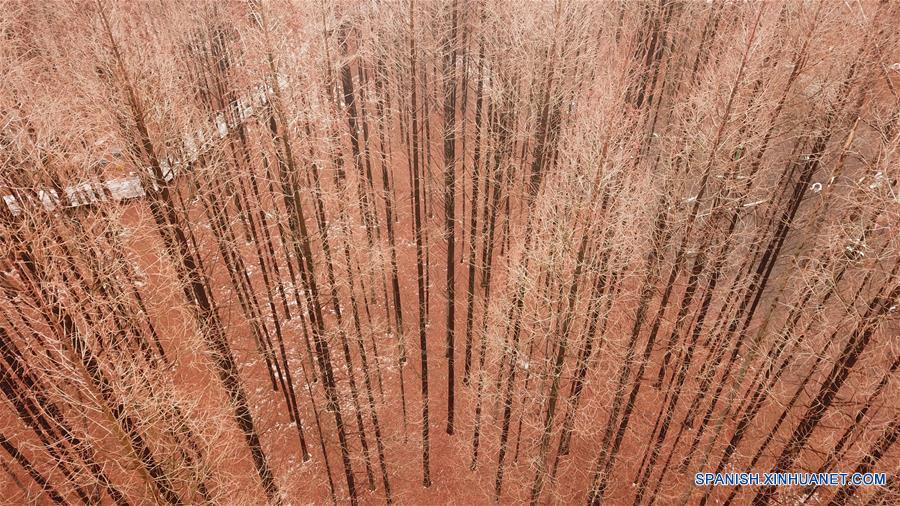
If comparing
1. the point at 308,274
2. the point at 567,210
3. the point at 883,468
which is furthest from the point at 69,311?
the point at 883,468

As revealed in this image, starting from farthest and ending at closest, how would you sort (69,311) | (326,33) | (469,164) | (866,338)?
1. (469,164)
2. (326,33)
3. (866,338)
4. (69,311)

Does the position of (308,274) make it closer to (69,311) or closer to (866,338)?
(69,311)

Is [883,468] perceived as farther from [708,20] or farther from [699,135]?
[708,20]

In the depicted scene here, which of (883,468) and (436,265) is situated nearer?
(883,468)

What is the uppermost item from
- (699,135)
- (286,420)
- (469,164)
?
(699,135)

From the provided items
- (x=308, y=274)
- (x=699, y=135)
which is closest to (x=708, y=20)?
(x=699, y=135)

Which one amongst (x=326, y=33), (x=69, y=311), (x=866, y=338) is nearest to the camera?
(x=69, y=311)

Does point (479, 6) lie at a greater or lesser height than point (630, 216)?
greater
